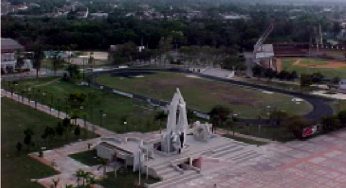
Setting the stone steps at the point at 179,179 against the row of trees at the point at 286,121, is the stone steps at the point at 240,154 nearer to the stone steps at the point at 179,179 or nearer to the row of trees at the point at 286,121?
the stone steps at the point at 179,179

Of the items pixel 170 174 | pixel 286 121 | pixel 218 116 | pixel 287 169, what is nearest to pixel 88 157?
pixel 170 174

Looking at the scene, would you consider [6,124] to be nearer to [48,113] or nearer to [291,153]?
[48,113]

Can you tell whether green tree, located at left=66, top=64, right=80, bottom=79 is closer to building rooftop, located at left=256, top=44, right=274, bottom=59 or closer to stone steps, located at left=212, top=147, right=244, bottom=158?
building rooftop, located at left=256, top=44, right=274, bottom=59

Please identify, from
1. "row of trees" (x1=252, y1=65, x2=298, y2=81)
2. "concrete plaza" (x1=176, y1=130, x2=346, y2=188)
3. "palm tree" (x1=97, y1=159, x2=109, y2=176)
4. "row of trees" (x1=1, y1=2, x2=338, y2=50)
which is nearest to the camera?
"concrete plaza" (x1=176, y1=130, x2=346, y2=188)

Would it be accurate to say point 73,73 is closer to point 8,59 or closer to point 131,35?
point 8,59

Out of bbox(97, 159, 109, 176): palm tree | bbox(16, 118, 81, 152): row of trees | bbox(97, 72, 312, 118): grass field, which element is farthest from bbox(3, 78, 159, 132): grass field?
bbox(97, 159, 109, 176): palm tree

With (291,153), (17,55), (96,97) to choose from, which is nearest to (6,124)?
(96,97)
